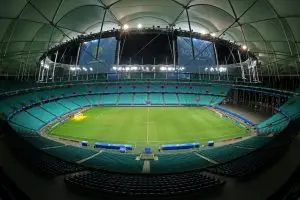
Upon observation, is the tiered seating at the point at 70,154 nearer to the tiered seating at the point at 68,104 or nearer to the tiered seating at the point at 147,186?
the tiered seating at the point at 147,186

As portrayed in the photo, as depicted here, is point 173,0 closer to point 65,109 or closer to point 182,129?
point 182,129

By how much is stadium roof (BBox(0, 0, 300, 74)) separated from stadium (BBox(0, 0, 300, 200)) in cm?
16

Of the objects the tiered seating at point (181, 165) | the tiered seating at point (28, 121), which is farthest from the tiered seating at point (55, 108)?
the tiered seating at point (181, 165)

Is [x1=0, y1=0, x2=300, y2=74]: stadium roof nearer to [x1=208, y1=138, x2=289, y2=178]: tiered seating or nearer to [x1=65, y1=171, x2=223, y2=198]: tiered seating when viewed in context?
[x1=208, y1=138, x2=289, y2=178]: tiered seating

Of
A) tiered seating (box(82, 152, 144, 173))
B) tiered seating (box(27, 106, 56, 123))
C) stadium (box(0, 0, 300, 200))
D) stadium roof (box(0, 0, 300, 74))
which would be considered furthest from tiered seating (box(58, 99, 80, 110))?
tiered seating (box(82, 152, 144, 173))

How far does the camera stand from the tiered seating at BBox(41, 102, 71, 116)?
40.2 metres

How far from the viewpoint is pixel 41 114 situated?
36594mm

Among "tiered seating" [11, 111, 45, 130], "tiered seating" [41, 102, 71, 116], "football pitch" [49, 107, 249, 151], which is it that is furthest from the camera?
"tiered seating" [41, 102, 71, 116]

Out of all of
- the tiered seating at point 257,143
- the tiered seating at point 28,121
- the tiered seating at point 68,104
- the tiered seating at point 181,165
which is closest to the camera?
the tiered seating at point 181,165

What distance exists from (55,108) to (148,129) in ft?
71.7

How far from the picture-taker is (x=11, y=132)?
1628 centimetres

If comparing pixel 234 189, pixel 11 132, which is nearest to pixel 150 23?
pixel 11 132

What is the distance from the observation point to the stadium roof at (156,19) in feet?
68.5

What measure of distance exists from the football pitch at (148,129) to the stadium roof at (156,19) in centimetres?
1213
